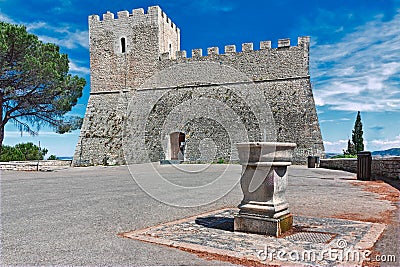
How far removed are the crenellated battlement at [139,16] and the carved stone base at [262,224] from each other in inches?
799

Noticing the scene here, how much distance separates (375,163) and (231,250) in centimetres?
1068

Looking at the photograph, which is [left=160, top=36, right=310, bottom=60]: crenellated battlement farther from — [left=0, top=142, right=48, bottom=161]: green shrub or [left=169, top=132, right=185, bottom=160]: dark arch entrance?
[left=0, top=142, right=48, bottom=161]: green shrub

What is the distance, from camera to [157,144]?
21922 millimetres

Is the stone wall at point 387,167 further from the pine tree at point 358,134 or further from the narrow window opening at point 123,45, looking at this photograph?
the narrow window opening at point 123,45

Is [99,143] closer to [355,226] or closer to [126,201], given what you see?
[126,201]

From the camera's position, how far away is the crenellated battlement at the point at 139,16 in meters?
22.1

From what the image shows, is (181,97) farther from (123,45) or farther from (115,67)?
(123,45)

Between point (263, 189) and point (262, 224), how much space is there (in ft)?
1.30

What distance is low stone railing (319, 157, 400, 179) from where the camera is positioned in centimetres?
1007

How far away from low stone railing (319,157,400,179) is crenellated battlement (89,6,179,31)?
14259 millimetres

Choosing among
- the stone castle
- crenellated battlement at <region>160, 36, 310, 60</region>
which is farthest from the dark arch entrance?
crenellated battlement at <region>160, 36, 310, 60</region>

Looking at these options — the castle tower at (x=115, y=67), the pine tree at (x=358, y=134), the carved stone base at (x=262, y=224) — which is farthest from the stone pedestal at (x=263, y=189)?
the pine tree at (x=358, y=134)

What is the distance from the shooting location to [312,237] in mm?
3617

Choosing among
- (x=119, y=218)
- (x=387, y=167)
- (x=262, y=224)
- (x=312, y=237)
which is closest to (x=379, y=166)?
(x=387, y=167)
